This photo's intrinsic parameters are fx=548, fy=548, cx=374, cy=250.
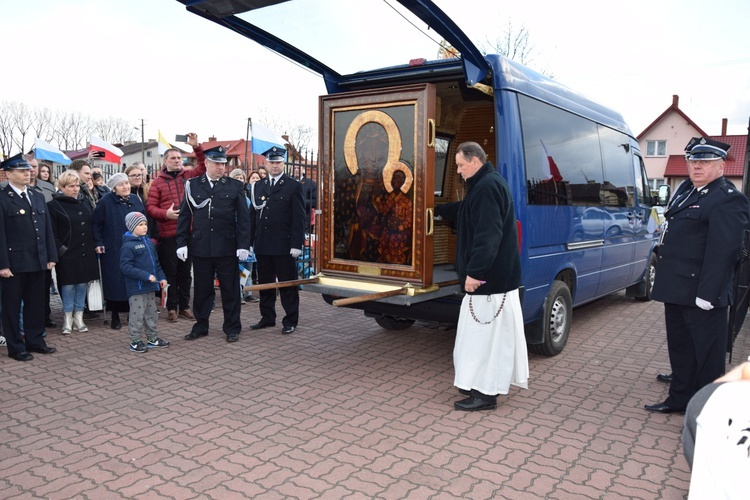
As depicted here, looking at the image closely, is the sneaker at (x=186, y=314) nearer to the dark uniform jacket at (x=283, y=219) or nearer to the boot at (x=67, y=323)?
the boot at (x=67, y=323)

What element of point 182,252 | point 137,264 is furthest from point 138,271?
point 182,252

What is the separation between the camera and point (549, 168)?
523cm

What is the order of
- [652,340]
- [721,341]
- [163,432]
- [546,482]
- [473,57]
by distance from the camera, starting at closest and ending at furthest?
1. [546,482]
2. [163,432]
3. [721,341]
4. [473,57]
5. [652,340]

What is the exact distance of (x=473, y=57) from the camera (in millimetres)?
4371

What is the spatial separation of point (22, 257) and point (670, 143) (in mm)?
44894

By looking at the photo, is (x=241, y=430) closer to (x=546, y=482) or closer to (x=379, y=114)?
(x=546, y=482)

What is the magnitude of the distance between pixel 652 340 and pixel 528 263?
2.80 meters

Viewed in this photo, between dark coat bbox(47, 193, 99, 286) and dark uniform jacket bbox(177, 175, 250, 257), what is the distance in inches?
47.3

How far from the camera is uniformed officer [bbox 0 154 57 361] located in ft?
17.5

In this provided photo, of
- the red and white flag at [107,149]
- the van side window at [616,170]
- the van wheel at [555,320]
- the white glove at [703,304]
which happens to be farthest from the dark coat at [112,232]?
the red and white flag at [107,149]

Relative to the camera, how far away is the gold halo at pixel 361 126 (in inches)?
193

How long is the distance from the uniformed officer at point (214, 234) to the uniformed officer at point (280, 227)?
0.34m

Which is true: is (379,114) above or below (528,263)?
above

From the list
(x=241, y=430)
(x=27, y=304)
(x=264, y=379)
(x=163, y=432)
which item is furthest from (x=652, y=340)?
(x=27, y=304)
